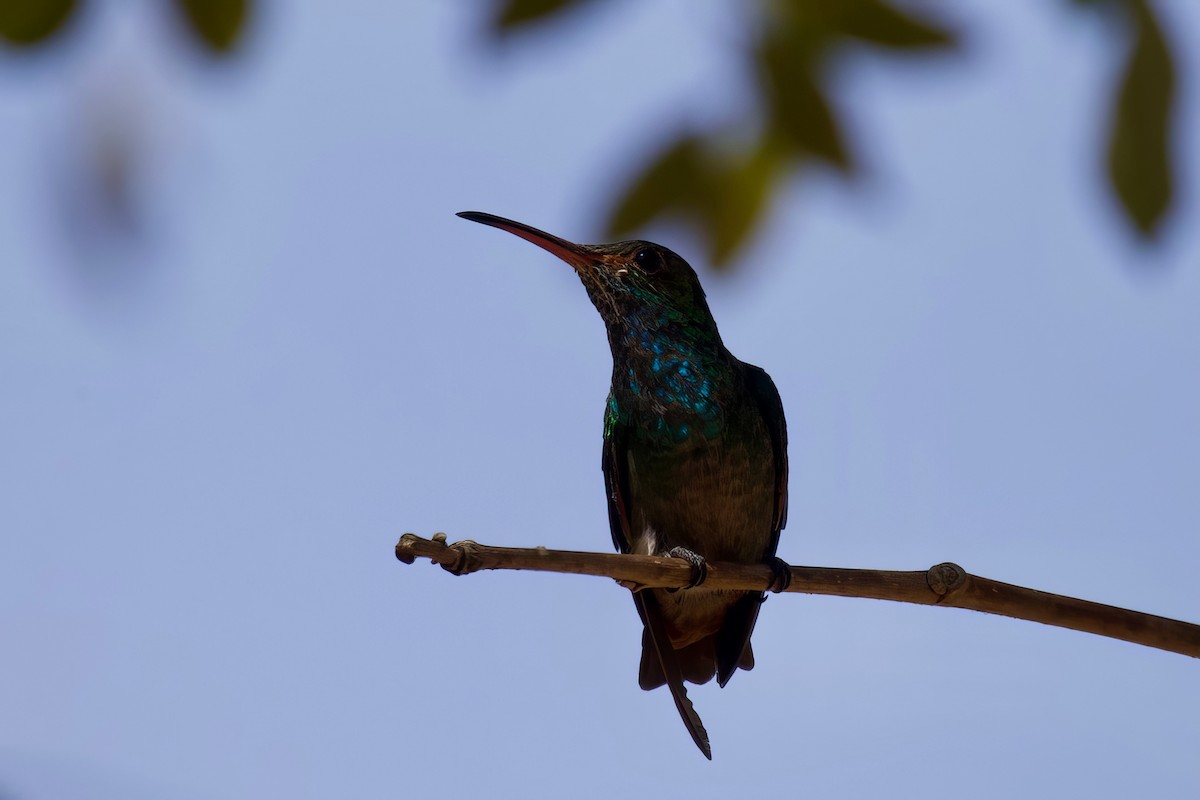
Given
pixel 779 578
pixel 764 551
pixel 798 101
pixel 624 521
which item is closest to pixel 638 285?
pixel 624 521

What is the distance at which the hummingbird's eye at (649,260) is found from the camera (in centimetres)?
427

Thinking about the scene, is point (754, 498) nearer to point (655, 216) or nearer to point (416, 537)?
point (416, 537)

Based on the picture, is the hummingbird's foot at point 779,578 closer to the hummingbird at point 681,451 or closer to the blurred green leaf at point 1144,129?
the hummingbird at point 681,451

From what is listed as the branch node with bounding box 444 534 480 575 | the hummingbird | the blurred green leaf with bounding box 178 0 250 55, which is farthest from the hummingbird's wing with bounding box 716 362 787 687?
the blurred green leaf with bounding box 178 0 250 55

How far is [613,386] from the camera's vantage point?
171 inches

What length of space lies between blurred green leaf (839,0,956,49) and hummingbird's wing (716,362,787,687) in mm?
3108

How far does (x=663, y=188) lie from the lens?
4.83ft

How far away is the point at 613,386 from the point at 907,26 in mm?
3217

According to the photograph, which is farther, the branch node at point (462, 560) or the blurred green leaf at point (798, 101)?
the branch node at point (462, 560)

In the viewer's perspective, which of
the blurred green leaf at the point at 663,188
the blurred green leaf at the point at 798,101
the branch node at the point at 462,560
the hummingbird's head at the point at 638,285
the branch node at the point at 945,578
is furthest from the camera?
the hummingbird's head at the point at 638,285

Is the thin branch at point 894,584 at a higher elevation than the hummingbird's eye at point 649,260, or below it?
below

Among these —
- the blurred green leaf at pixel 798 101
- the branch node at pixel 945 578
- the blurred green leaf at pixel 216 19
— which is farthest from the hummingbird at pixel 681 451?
the blurred green leaf at pixel 216 19

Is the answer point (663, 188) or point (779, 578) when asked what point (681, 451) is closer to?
point (779, 578)

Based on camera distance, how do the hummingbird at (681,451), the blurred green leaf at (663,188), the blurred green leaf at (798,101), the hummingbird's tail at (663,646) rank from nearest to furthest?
1. the blurred green leaf at (798,101)
2. the blurred green leaf at (663,188)
3. the hummingbird's tail at (663,646)
4. the hummingbird at (681,451)
